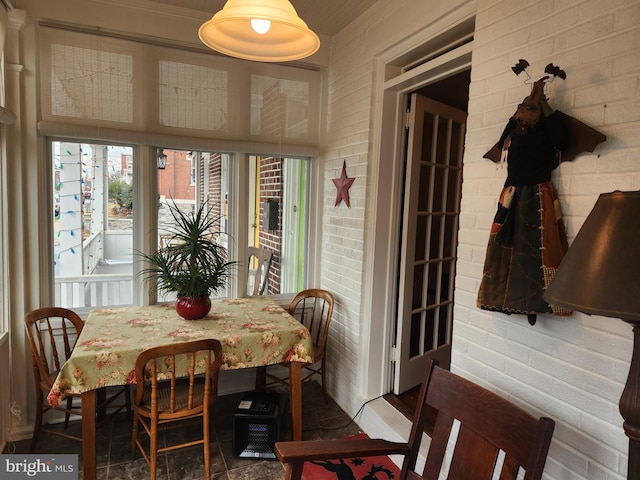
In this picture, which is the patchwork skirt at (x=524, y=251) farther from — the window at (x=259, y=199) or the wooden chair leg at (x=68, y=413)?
the wooden chair leg at (x=68, y=413)

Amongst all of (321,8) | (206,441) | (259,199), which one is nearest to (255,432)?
(206,441)

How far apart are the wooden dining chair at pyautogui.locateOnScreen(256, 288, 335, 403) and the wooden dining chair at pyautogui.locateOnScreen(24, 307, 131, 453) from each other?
0.96 meters

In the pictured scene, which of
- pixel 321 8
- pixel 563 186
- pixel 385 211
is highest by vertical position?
pixel 321 8

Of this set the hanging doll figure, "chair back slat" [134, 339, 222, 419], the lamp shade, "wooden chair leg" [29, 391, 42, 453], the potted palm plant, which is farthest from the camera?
the potted palm plant

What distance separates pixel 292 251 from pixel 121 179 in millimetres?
1349

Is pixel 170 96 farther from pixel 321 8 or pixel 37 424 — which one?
pixel 37 424

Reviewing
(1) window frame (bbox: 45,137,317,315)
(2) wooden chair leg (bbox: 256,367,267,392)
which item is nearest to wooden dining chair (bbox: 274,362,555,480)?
A: (2) wooden chair leg (bbox: 256,367,267,392)

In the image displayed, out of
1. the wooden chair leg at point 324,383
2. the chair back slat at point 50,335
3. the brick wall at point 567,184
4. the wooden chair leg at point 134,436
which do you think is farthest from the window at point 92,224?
the brick wall at point 567,184

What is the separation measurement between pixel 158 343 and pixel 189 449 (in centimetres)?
75

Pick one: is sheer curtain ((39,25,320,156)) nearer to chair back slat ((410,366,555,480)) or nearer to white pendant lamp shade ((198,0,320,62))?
white pendant lamp shade ((198,0,320,62))

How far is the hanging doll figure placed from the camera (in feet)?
4.48

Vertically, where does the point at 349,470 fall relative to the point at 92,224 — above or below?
below

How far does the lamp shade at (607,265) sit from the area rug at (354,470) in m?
1.73

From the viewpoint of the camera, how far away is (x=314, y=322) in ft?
10.7
